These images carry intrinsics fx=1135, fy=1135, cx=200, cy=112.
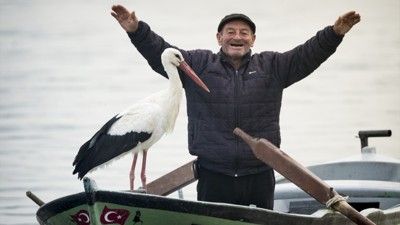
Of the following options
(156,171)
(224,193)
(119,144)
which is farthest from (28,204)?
(224,193)

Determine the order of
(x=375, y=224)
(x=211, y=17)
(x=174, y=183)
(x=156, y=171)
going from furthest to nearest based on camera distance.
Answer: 1. (x=211, y=17)
2. (x=156, y=171)
3. (x=174, y=183)
4. (x=375, y=224)

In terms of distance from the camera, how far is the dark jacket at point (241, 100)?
Result: 7.15 m

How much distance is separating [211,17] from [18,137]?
32.0 feet

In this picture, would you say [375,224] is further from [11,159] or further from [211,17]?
[211,17]

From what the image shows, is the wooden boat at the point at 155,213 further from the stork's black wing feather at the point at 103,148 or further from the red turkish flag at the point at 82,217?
the stork's black wing feather at the point at 103,148

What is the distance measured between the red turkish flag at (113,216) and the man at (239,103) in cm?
75

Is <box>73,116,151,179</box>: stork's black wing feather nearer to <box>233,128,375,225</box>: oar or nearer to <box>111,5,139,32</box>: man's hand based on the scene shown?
<box>111,5,139,32</box>: man's hand

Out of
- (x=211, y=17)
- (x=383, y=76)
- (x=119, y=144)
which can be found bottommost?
(x=119, y=144)

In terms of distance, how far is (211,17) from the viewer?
24.2m

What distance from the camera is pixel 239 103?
23.5ft

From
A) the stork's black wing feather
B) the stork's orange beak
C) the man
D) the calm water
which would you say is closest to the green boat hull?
the man

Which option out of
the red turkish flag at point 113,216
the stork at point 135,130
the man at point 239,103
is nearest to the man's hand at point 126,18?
the man at point 239,103

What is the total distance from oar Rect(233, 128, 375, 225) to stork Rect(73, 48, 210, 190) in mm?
1437

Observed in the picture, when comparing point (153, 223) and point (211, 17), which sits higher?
point (211, 17)
